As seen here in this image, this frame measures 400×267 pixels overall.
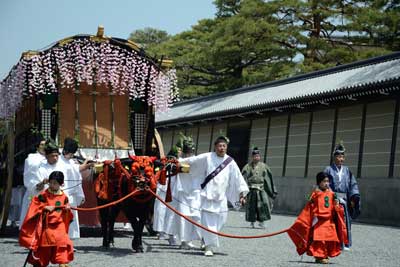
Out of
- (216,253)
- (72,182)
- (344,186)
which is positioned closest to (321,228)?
(216,253)

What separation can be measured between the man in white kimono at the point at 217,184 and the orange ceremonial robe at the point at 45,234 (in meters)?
2.91

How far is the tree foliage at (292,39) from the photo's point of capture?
107 ft

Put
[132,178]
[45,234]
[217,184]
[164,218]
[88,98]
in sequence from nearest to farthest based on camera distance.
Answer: [45,234] < [132,178] < [217,184] < [164,218] < [88,98]

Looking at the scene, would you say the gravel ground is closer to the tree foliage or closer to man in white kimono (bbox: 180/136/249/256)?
man in white kimono (bbox: 180/136/249/256)

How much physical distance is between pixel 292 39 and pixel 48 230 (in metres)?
27.6

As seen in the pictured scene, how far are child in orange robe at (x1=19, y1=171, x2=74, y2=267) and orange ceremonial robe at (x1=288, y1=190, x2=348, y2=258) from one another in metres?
3.18

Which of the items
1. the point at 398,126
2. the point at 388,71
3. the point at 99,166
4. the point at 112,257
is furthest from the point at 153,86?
the point at 388,71

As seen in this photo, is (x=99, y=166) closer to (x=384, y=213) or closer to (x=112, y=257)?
(x=112, y=257)

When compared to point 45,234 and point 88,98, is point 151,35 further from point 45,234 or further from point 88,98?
point 45,234

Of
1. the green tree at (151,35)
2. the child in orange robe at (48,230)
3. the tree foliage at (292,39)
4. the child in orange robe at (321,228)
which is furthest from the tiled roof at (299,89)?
the green tree at (151,35)

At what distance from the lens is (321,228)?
10.8 metres

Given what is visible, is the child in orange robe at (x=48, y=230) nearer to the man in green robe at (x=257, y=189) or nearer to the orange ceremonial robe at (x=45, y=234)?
the orange ceremonial robe at (x=45, y=234)

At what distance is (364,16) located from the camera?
32.5 metres

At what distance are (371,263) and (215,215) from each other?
92.2 inches
